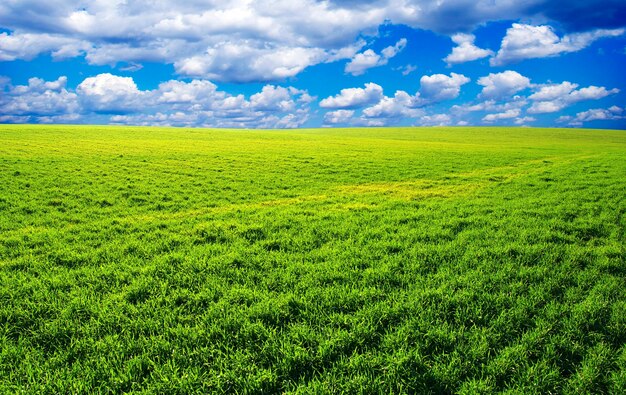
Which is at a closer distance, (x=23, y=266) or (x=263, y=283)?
(x=263, y=283)

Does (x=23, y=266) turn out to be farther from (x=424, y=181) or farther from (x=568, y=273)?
(x=424, y=181)

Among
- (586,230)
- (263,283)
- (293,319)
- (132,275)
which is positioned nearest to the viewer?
(293,319)

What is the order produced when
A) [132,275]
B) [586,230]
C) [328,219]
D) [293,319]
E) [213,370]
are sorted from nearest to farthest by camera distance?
[213,370], [293,319], [132,275], [586,230], [328,219]

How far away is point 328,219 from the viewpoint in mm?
10984

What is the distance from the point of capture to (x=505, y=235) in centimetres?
891

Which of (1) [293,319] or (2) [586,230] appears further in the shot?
(2) [586,230]

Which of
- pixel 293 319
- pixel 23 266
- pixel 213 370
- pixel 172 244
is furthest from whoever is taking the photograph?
pixel 172 244

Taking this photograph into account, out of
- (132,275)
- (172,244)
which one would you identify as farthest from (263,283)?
(172,244)

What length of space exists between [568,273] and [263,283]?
5594 millimetres

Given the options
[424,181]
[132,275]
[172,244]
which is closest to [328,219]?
[172,244]

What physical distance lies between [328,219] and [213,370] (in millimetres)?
7157

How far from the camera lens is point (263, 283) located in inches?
244

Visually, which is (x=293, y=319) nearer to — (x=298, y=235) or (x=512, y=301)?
(x=512, y=301)

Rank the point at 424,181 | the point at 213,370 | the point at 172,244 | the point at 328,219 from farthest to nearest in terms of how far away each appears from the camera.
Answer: the point at 424,181
the point at 328,219
the point at 172,244
the point at 213,370
